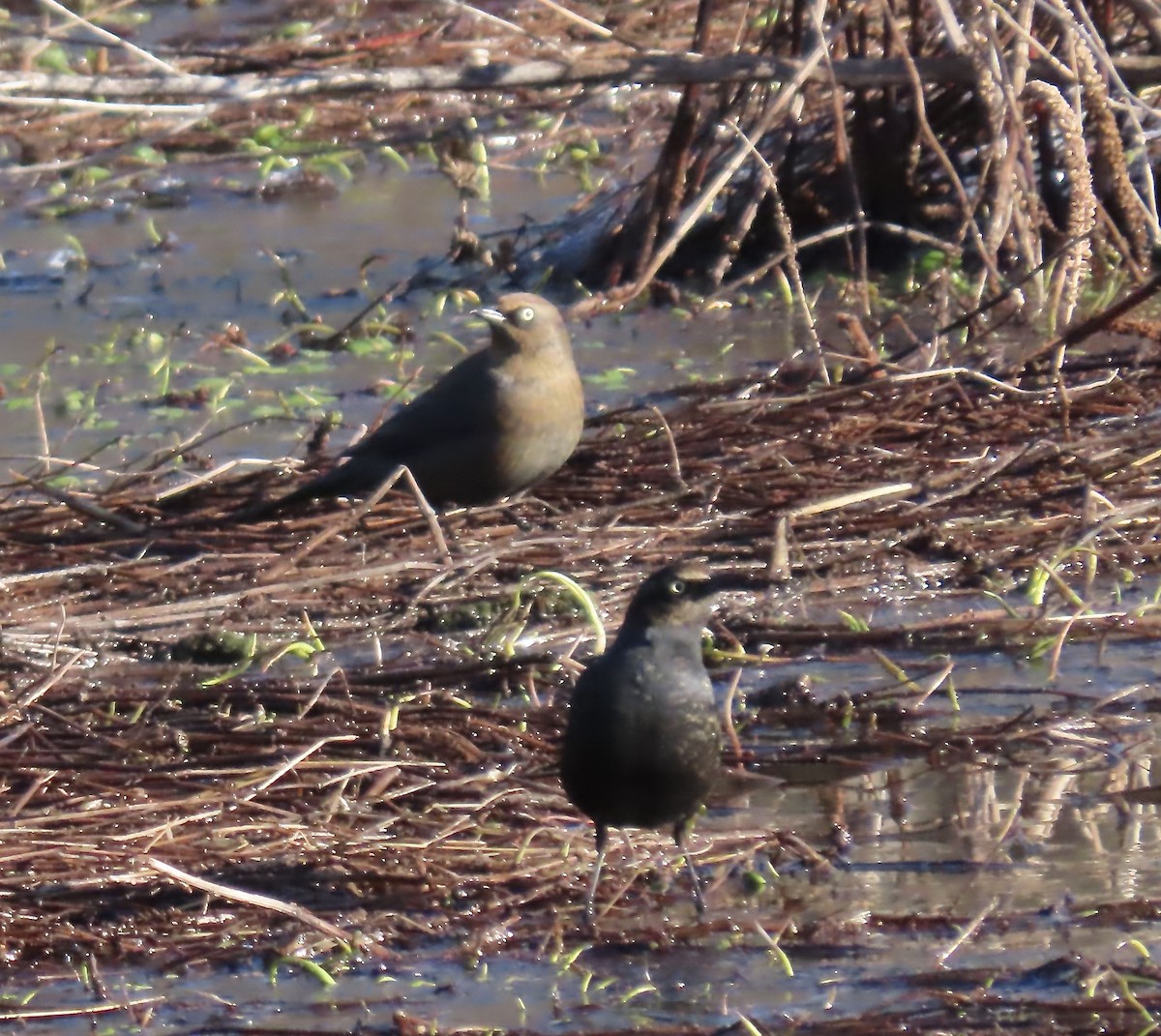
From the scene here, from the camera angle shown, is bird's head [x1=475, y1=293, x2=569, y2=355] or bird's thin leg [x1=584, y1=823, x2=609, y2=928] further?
bird's head [x1=475, y1=293, x2=569, y2=355]

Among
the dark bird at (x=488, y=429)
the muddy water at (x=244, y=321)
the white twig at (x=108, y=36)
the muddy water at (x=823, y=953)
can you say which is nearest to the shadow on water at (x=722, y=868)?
the muddy water at (x=823, y=953)

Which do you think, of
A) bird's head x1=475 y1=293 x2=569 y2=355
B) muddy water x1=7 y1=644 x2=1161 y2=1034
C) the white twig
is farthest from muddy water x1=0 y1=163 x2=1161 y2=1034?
the white twig

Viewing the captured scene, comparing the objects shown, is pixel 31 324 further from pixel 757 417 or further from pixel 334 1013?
pixel 334 1013

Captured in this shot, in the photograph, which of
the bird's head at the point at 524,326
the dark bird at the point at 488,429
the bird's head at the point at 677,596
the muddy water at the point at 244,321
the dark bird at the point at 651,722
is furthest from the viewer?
the muddy water at the point at 244,321

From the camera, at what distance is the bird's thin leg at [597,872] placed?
154 inches

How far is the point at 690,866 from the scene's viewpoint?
13.0 ft

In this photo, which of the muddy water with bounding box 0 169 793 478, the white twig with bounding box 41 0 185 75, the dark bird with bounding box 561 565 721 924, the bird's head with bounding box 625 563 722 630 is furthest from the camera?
the muddy water with bounding box 0 169 793 478

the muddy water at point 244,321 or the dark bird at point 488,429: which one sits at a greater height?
the dark bird at point 488,429

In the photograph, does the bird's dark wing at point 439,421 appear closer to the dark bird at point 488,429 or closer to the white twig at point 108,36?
the dark bird at point 488,429

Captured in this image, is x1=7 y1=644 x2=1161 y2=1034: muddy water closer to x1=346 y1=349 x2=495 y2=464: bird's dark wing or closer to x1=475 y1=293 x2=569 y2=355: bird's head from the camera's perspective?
x1=346 y1=349 x2=495 y2=464: bird's dark wing

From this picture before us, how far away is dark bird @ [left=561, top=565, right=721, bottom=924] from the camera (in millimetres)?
3895

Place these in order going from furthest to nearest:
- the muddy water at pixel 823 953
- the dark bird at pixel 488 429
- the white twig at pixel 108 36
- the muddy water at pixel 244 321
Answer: the muddy water at pixel 244 321 → the dark bird at pixel 488 429 → the white twig at pixel 108 36 → the muddy water at pixel 823 953

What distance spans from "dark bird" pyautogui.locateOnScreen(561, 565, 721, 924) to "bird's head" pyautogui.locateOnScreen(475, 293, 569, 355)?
2.59 meters

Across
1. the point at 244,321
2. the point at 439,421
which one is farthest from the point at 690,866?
the point at 244,321
